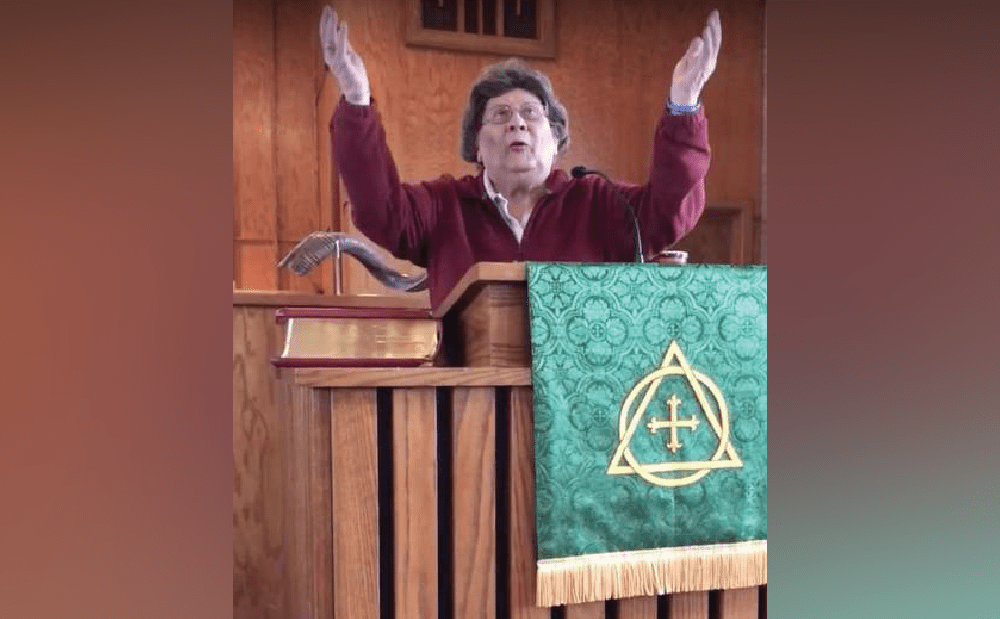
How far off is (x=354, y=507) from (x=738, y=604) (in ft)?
1.46

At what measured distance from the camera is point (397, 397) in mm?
739

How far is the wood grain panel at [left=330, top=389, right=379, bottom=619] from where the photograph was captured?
28.1 inches

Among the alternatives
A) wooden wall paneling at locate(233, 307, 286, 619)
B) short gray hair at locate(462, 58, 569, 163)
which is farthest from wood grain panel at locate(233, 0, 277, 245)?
short gray hair at locate(462, 58, 569, 163)

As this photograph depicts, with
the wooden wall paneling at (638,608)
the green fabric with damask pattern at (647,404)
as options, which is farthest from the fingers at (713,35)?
the wooden wall paneling at (638,608)

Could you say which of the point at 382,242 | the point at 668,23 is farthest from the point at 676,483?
the point at 668,23

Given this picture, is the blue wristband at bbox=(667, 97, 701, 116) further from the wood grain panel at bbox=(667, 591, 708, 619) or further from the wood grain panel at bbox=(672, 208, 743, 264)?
the wood grain panel at bbox=(672, 208, 743, 264)

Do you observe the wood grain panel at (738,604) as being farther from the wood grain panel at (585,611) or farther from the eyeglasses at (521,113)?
the eyeglasses at (521,113)

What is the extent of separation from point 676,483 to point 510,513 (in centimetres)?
19

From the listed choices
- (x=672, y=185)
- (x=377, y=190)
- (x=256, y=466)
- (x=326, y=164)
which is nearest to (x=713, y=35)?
(x=672, y=185)

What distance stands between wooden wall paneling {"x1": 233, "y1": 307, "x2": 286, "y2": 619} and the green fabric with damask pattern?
0.92 metres

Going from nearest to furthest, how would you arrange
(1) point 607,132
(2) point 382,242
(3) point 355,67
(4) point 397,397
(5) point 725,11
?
(4) point 397,397 < (3) point 355,67 < (2) point 382,242 < (5) point 725,11 < (1) point 607,132

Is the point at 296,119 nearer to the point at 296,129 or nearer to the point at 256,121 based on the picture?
the point at 296,129

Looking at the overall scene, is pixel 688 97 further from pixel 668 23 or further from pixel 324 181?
pixel 324 181

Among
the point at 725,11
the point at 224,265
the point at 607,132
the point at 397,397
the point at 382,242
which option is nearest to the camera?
the point at 224,265
